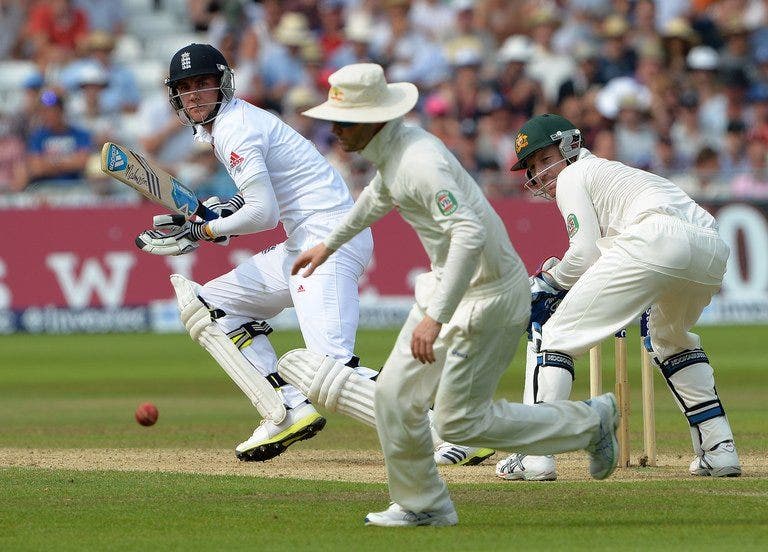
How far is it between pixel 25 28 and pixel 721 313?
32.1ft

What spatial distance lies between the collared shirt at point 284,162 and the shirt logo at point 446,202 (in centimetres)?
229

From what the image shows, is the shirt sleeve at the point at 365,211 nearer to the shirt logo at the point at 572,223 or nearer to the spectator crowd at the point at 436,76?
the shirt logo at the point at 572,223

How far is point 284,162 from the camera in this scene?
24.7 ft

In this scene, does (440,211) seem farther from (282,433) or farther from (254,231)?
(282,433)

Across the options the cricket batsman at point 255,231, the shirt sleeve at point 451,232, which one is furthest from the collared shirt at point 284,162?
the shirt sleeve at point 451,232

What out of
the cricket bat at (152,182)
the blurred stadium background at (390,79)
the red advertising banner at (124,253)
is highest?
the cricket bat at (152,182)

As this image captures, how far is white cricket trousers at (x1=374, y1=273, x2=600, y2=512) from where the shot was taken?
17.4ft

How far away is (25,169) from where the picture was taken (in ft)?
54.2

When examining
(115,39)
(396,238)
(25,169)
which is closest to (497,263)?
Result: (396,238)

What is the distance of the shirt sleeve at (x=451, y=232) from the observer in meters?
5.10

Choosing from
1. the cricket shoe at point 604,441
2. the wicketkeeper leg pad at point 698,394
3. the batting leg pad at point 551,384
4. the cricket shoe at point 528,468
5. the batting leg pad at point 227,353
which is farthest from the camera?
the batting leg pad at point 227,353

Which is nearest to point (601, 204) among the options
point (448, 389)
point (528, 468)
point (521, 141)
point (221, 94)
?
point (521, 141)

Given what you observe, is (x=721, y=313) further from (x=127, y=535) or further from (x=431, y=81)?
(x=127, y=535)

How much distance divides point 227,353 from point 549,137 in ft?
6.40
